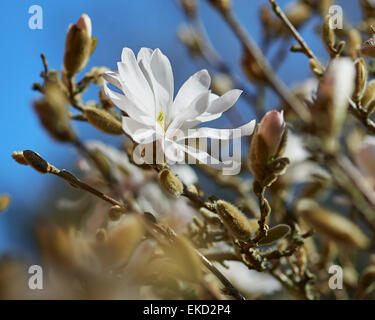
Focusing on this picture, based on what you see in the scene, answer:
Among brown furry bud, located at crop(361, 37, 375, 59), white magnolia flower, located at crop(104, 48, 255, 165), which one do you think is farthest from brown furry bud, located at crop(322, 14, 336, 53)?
white magnolia flower, located at crop(104, 48, 255, 165)

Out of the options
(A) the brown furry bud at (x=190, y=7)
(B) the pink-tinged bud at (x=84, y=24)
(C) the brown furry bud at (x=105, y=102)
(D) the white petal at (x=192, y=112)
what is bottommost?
(D) the white petal at (x=192, y=112)

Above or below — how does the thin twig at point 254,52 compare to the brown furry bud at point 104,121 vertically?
above

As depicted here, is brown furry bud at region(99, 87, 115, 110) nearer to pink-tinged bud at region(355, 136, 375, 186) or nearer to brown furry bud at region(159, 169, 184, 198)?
brown furry bud at region(159, 169, 184, 198)

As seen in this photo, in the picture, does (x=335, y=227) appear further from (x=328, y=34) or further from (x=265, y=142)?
(x=328, y=34)

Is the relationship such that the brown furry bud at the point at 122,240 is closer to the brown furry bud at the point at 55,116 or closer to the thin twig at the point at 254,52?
the brown furry bud at the point at 55,116

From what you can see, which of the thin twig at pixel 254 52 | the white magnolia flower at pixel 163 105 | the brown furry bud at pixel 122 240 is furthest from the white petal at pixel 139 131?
the thin twig at pixel 254 52

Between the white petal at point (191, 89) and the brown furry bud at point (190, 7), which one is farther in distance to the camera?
the brown furry bud at point (190, 7)

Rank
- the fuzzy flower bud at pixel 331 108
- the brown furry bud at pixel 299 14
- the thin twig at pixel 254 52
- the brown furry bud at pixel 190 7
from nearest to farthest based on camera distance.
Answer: the fuzzy flower bud at pixel 331 108, the thin twig at pixel 254 52, the brown furry bud at pixel 299 14, the brown furry bud at pixel 190 7

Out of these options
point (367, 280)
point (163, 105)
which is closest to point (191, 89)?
point (163, 105)
